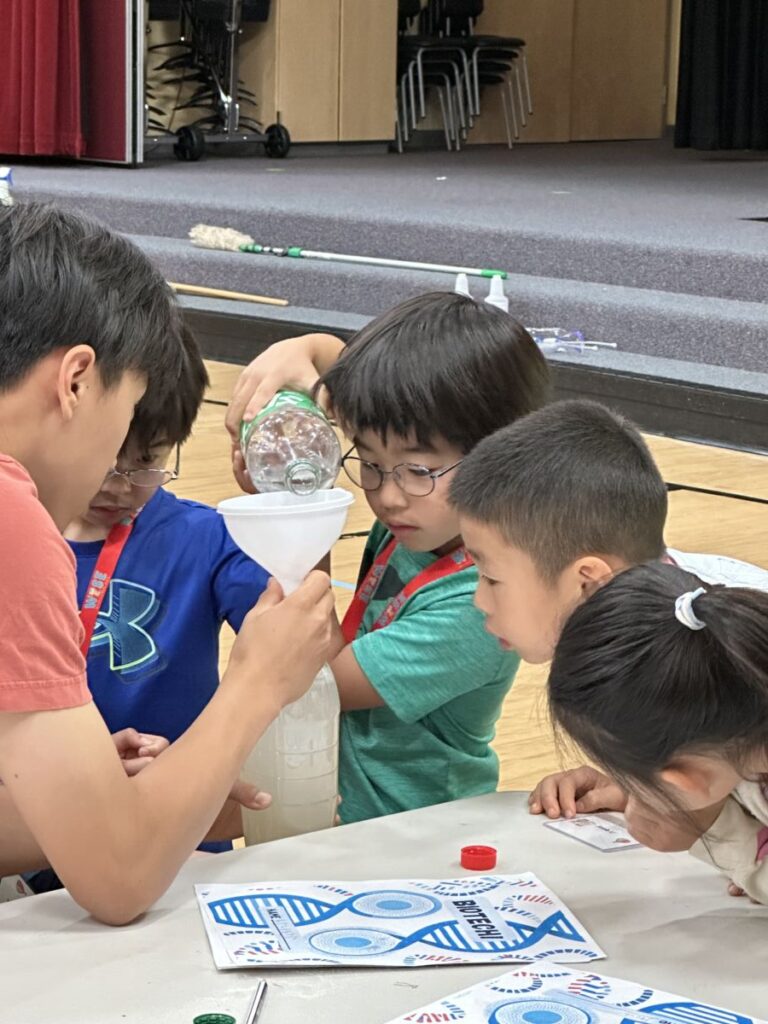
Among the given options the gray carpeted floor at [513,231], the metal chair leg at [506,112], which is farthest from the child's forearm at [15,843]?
the metal chair leg at [506,112]

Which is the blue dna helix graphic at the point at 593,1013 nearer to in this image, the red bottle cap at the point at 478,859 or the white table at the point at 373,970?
the white table at the point at 373,970

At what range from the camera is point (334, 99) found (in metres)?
10.6

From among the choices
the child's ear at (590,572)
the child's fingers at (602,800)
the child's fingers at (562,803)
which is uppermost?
the child's ear at (590,572)

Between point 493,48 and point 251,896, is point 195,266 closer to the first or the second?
point 493,48

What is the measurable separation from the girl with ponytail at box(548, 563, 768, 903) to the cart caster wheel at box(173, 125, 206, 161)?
898 cm

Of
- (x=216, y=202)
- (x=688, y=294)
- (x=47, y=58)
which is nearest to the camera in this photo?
(x=688, y=294)

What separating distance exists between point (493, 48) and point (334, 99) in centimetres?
130

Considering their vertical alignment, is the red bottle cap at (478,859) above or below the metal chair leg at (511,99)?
below

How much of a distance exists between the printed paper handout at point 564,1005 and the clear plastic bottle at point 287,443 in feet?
1.60

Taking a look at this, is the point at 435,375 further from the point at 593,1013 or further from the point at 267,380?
the point at 593,1013

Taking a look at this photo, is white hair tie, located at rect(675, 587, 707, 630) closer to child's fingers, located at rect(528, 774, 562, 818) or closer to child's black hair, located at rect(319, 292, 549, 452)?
child's fingers, located at rect(528, 774, 562, 818)

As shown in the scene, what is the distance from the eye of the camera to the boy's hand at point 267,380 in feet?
5.67

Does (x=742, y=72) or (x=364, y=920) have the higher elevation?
(x=742, y=72)

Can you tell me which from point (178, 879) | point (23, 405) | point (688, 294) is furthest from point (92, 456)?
point (688, 294)
